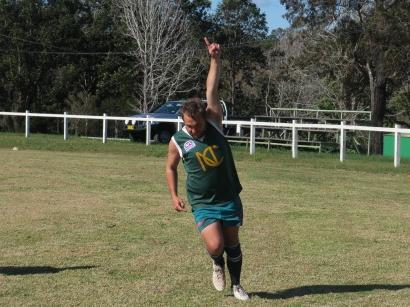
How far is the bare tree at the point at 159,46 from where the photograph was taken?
4497 centimetres

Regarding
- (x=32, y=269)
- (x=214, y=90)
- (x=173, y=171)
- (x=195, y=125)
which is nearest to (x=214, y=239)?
(x=173, y=171)

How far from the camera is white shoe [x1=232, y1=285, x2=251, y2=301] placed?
6.02m

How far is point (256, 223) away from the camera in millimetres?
9930

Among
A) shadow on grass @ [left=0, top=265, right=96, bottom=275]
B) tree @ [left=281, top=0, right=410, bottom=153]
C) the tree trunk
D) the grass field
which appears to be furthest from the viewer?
the tree trunk

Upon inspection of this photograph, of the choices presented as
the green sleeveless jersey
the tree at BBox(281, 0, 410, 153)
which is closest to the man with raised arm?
the green sleeveless jersey

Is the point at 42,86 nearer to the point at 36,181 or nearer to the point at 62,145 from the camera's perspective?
the point at 62,145

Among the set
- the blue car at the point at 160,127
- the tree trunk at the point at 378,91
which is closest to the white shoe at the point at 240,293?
the blue car at the point at 160,127

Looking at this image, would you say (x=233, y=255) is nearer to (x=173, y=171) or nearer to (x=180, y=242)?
(x=173, y=171)

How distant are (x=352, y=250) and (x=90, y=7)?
152 feet

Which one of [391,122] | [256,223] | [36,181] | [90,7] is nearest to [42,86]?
[90,7]

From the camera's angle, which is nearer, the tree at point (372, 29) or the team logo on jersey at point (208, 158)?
the team logo on jersey at point (208, 158)

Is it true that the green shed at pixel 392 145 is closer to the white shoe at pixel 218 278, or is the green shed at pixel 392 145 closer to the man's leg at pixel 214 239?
the white shoe at pixel 218 278

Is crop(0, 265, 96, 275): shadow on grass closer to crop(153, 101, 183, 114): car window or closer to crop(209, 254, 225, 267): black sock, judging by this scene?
crop(209, 254, 225, 267): black sock

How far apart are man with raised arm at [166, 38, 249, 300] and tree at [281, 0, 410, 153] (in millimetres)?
24498
